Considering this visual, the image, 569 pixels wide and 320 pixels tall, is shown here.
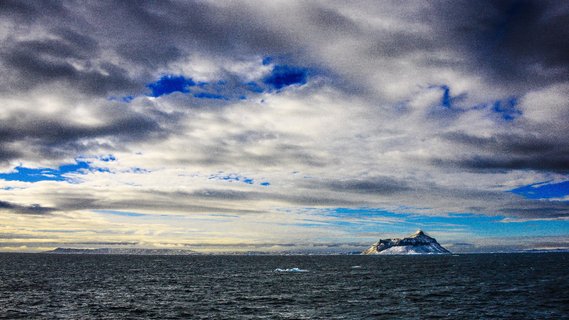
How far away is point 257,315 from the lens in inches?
2159

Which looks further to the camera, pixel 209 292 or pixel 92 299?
pixel 209 292

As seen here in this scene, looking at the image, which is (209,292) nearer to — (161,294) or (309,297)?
(161,294)

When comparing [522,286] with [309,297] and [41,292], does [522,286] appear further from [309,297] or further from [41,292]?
[41,292]

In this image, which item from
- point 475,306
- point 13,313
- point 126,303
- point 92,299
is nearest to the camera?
point 13,313

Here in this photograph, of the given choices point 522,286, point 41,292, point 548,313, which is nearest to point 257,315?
point 548,313

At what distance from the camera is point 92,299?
70.6 meters

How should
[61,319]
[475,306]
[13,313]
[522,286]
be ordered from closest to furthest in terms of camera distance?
[61,319]
[13,313]
[475,306]
[522,286]

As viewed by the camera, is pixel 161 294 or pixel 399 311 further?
pixel 161 294

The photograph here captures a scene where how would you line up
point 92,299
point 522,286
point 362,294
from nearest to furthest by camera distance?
point 92,299 → point 362,294 → point 522,286

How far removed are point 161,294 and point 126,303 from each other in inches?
486

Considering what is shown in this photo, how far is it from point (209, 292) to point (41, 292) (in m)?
34.8

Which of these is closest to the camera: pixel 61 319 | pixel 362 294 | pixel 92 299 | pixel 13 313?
pixel 61 319

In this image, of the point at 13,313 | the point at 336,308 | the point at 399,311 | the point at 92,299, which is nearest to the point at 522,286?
the point at 399,311

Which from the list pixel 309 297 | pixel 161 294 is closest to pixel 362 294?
pixel 309 297
